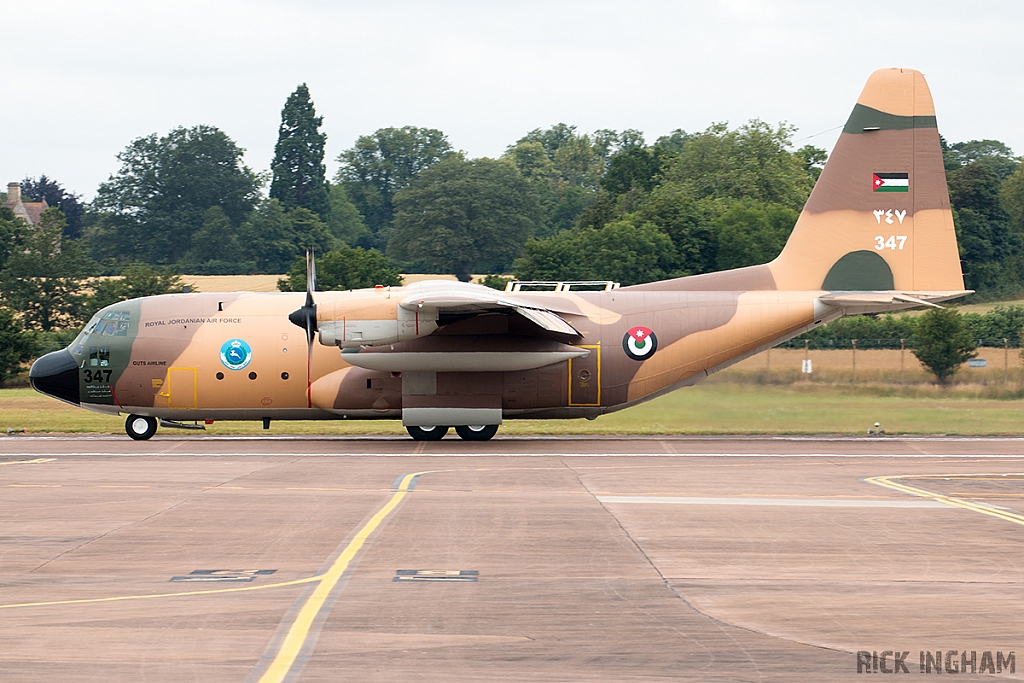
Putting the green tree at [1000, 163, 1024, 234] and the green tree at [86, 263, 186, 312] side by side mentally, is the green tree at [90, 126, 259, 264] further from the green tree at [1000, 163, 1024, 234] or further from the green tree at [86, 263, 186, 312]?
the green tree at [1000, 163, 1024, 234]

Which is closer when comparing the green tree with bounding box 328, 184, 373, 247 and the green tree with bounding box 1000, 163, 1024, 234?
the green tree with bounding box 1000, 163, 1024, 234

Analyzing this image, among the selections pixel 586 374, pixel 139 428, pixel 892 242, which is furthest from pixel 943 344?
pixel 139 428

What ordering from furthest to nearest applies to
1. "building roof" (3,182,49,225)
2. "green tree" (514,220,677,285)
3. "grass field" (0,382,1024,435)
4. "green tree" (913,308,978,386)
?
"building roof" (3,182,49,225), "green tree" (514,220,677,285), "green tree" (913,308,978,386), "grass field" (0,382,1024,435)

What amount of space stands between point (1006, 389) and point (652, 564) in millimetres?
24627

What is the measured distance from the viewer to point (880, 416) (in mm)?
29969

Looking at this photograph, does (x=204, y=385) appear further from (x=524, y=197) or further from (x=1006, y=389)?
(x=524, y=197)

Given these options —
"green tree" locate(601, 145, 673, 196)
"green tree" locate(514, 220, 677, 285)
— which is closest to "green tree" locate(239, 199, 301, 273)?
"green tree" locate(601, 145, 673, 196)

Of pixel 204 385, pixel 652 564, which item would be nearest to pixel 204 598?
pixel 652 564

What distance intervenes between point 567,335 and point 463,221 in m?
69.8

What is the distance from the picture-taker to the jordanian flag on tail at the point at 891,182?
27.2m

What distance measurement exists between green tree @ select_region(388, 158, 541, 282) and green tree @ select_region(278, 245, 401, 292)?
28930mm

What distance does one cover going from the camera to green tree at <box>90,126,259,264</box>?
99.9 m

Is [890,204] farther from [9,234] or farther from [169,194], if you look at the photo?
[169,194]

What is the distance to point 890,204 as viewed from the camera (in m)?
27.4
